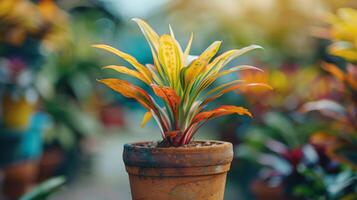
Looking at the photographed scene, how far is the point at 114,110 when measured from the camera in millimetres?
9289

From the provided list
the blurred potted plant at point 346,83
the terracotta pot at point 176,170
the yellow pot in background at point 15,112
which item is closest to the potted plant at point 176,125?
the terracotta pot at point 176,170

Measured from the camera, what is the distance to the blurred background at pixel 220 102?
117 inches

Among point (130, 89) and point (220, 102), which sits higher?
point (130, 89)

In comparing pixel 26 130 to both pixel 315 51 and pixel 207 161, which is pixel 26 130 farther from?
pixel 315 51

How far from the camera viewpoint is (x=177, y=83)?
1846 mm

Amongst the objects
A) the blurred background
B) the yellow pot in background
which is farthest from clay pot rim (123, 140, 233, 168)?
the yellow pot in background

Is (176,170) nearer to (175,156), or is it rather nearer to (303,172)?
(175,156)

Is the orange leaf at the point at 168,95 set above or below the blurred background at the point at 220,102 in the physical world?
above

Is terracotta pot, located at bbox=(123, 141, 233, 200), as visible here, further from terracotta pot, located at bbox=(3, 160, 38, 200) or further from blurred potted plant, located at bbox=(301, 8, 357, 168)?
terracotta pot, located at bbox=(3, 160, 38, 200)

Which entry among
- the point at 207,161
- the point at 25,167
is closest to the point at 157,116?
the point at 207,161

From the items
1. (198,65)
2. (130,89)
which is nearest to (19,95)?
(130,89)

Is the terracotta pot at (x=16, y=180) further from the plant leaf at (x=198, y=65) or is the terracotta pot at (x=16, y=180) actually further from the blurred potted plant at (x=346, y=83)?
the plant leaf at (x=198, y=65)

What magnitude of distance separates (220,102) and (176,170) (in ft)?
Result: 17.5

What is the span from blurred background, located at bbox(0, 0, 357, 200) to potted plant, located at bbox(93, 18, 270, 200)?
683mm
